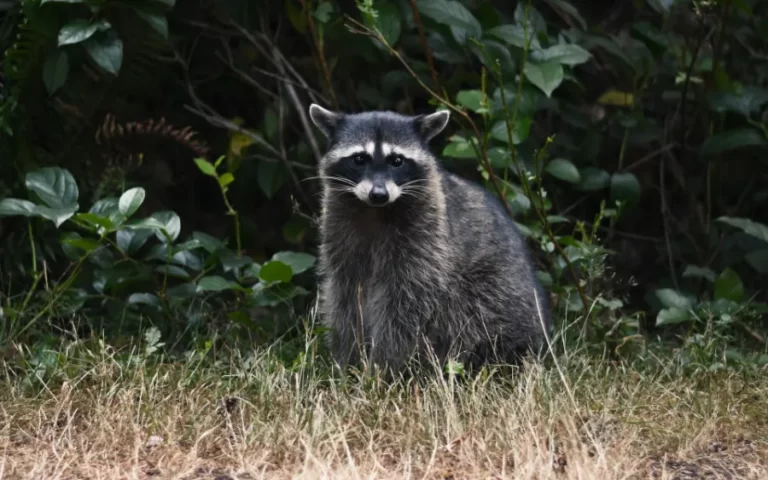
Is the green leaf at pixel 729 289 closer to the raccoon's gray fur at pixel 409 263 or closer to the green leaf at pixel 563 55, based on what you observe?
the raccoon's gray fur at pixel 409 263

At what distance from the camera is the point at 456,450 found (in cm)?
366

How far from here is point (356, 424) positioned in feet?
12.8

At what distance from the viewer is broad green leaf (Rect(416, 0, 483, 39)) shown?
496cm

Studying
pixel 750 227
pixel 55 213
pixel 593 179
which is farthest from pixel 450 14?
pixel 55 213

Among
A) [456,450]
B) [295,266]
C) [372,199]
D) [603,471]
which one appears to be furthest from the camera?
[295,266]

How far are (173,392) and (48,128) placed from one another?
1795 millimetres

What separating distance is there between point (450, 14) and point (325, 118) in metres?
0.74

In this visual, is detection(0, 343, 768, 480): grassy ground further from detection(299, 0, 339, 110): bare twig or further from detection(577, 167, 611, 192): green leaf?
detection(299, 0, 339, 110): bare twig

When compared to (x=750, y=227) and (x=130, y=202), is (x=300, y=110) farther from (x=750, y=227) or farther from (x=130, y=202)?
(x=750, y=227)

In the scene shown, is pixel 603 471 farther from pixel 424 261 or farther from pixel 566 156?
pixel 566 156

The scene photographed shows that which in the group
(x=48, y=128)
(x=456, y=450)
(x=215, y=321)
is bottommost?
(x=215, y=321)

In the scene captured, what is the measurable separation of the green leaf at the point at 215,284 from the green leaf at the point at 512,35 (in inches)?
59.5

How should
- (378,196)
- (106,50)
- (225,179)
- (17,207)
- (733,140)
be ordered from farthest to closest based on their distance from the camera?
(733,140), (225,179), (106,50), (17,207), (378,196)

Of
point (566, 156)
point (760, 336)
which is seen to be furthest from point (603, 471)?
point (566, 156)
